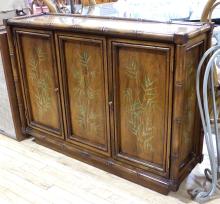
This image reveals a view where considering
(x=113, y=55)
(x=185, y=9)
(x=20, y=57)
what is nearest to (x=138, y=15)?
(x=185, y=9)

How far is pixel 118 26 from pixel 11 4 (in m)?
1.34

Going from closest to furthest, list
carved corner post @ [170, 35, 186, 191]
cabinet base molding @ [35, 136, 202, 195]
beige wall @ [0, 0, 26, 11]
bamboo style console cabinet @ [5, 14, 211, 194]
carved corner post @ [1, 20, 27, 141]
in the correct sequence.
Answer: carved corner post @ [170, 35, 186, 191] → bamboo style console cabinet @ [5, 14, 211, 194] → cabinet base molding @ [35, 136, 202, 195] → carved corner post @ [1, 20, 27, 141] → beige wall @ [0, 0, 26, 11]

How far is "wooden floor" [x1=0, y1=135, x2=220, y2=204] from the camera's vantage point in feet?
5.98

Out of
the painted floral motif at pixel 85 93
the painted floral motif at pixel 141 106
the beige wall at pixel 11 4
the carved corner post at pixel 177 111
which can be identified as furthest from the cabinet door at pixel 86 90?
the beige wall at pixel 11 4

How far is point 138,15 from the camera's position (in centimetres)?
347

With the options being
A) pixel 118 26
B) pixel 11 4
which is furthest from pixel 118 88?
pixel 11 4

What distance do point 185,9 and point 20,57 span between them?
2218 mm

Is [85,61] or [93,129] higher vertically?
[85,61]

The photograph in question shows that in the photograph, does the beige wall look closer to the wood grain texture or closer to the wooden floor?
the wood grain texture

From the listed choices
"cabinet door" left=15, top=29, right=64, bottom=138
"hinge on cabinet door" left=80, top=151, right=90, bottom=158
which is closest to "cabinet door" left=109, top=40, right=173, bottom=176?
"hinge on cabinet door" left=80, top=151, right=90, bottom=158

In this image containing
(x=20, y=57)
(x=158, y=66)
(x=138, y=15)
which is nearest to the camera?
(x=158, y=66)

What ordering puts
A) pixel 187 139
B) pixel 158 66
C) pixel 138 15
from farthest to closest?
pixel 138 15, pixel 187 139, pixel 158 66

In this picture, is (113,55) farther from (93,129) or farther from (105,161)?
(105,161)

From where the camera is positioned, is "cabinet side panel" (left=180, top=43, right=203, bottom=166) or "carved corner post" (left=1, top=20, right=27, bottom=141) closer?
"cabinet side panel" (left=180, top=43, right=203, bottom=166)
